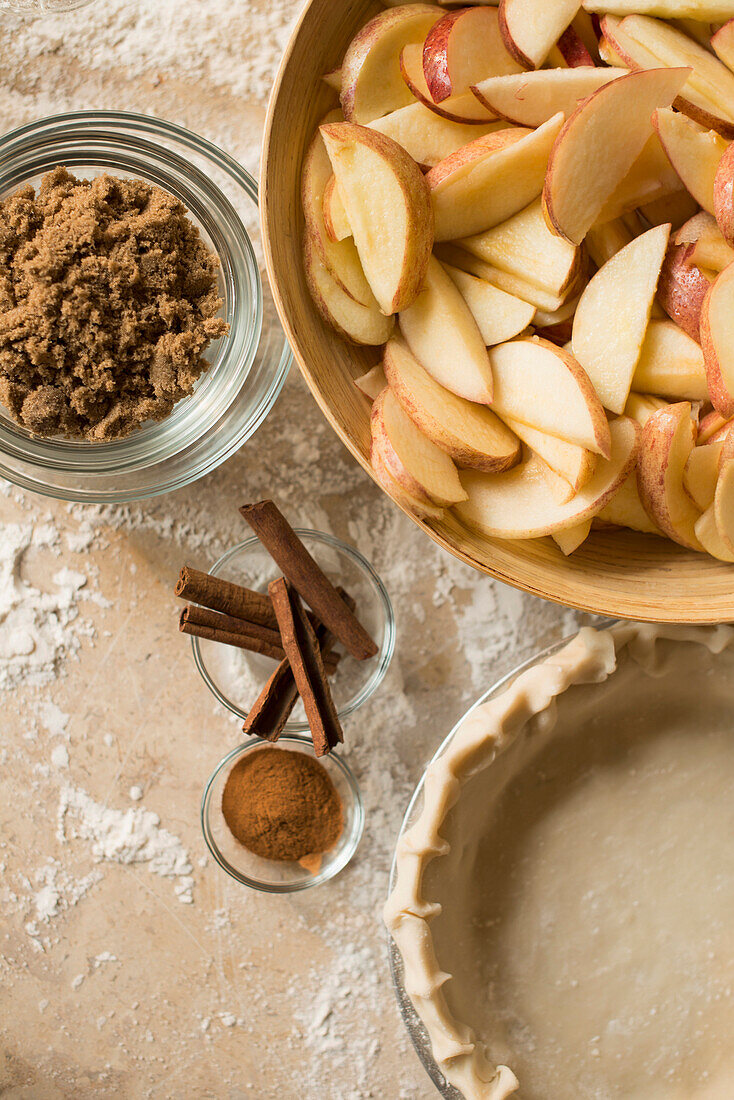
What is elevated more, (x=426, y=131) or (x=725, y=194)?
(x=426, y=131)

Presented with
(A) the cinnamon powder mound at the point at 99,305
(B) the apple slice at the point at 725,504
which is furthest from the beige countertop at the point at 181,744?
(B) the apple slice at the point at 725,504

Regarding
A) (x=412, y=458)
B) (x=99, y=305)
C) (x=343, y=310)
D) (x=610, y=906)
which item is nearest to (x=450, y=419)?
(x=412, y=458)

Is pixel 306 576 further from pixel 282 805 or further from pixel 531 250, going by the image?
pixel 531 250

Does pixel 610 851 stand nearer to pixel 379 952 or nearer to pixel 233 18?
pixel 379 952

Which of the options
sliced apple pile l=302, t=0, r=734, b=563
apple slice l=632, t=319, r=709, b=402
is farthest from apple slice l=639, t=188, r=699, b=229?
apple slice l=632, t=319, r=709, b=402

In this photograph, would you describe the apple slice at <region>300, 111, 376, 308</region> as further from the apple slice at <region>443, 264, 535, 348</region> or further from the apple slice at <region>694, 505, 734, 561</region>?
the apple slice at <region>694, 505, 734, 561</region>
